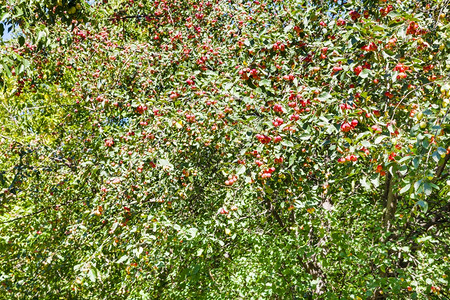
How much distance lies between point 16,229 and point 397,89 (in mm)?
7718

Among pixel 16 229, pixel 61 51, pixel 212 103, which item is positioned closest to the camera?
pixel 212 103

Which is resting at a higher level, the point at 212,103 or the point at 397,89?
Result: the point at 397,89

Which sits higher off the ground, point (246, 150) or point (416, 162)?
point (416, 162)

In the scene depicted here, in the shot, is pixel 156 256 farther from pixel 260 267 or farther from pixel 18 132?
pixel 18 132

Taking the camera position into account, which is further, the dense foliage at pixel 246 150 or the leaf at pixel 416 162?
the dense foliage at pixel 246 150

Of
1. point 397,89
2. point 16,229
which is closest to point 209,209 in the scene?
point 397,89

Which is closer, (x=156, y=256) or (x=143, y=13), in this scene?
(x=156, y=256)

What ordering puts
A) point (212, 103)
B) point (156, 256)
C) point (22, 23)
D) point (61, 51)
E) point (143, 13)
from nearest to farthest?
point (22, 23)
point (212, 103)
point (156, 256)
point (61, 51)
point (143, 13)

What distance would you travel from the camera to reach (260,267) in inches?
192

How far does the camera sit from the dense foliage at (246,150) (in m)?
2.72

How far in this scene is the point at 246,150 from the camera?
9.87 feet

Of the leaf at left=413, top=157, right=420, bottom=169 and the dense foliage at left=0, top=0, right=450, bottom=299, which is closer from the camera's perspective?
the leaf at left=413, top=157, right=420, bottom=169

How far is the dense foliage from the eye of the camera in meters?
2.72

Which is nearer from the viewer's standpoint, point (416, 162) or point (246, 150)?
point (416, 162)
